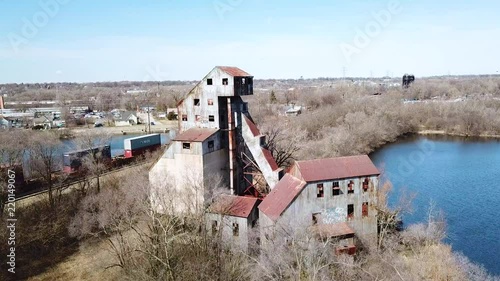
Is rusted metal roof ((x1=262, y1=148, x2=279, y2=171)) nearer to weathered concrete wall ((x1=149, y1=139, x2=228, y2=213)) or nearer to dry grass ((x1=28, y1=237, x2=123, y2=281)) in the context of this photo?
weathered concrete wall ((x1=149, y1=139, x2=228, y2=213))

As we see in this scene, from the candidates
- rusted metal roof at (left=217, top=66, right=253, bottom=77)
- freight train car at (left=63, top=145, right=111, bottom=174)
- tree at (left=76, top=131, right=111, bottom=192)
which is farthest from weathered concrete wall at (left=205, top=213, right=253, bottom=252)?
freight train car at (left=63, top=145, right=111, bottom=174)

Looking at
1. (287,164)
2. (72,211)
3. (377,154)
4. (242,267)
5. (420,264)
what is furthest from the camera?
(377,154)

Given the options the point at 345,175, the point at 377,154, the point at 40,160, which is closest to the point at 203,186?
the point at 345,175

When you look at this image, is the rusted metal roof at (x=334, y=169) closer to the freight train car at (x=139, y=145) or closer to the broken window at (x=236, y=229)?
the broken window at (x=236, y=229)

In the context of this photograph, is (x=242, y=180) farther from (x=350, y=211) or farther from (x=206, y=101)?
(x=350, y=211)

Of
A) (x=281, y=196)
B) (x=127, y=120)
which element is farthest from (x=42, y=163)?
(x=127, y=120)

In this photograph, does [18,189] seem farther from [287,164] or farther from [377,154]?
[377,154]
